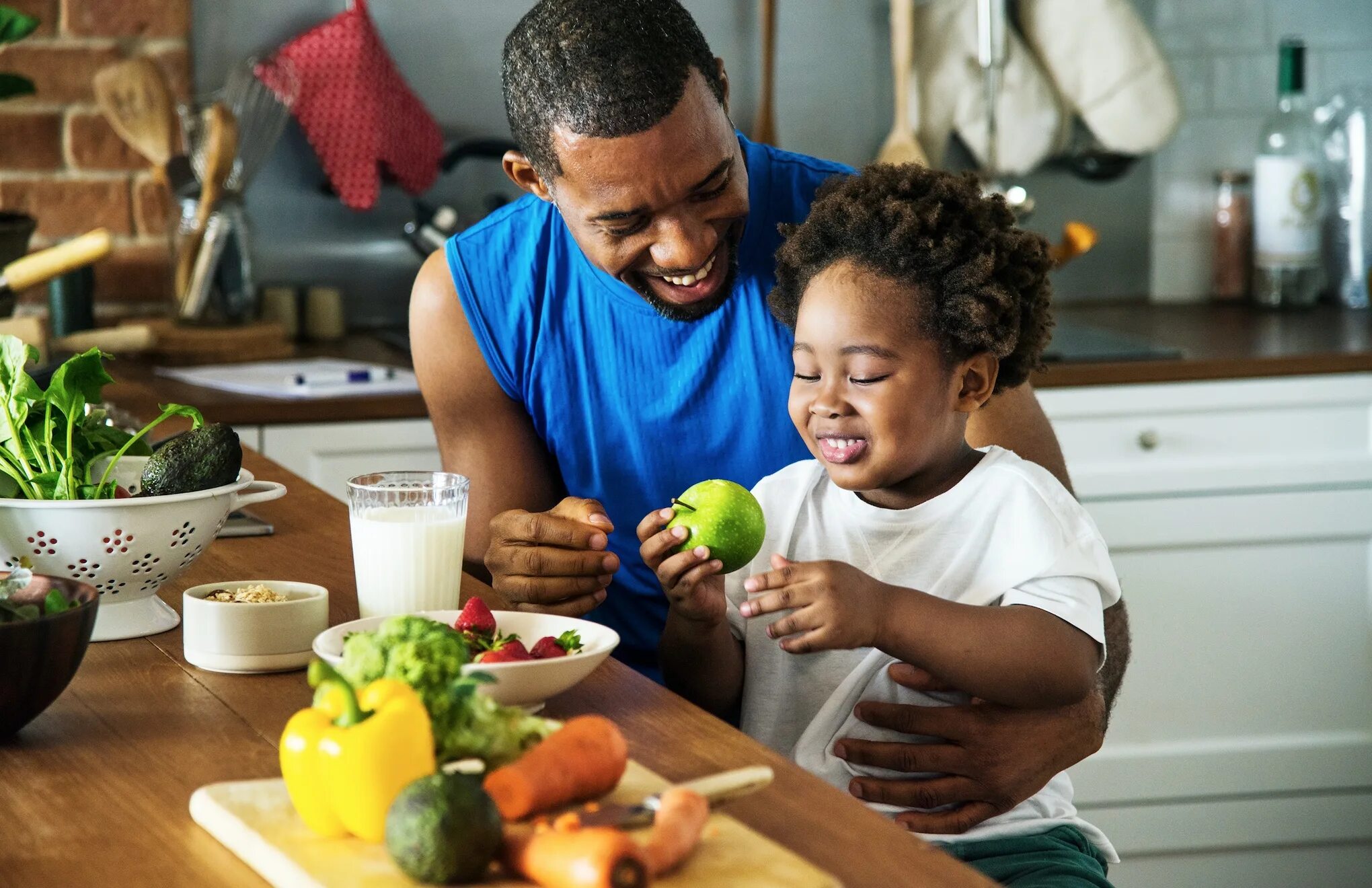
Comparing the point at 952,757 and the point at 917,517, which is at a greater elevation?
the point at 917,517

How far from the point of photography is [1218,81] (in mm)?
3207

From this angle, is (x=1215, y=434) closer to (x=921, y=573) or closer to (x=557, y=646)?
(x=921, y=573)

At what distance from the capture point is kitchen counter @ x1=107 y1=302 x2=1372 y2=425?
7.51 ft

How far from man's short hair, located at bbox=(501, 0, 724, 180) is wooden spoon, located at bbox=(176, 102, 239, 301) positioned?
3.92 feet

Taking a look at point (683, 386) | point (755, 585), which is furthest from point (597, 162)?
point (755, 585)

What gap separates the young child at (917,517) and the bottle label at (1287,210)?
1.75 m

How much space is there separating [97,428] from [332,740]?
617 millimetres

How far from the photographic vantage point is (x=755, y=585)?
1.13 meters

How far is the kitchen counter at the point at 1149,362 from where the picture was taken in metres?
2.29

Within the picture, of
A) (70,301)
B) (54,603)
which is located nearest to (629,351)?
(54,603)

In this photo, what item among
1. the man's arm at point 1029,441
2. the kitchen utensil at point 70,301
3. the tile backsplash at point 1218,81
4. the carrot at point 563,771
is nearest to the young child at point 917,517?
the man's arm at point 1029,441

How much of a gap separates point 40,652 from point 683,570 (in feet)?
1.62

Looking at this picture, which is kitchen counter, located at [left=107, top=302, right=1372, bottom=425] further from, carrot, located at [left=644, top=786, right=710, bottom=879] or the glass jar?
carrot, located at [left=644, top=786, right=710, bottom=879]

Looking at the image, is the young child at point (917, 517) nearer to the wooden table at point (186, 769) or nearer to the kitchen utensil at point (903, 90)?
the wooden table at point (186, 769)
